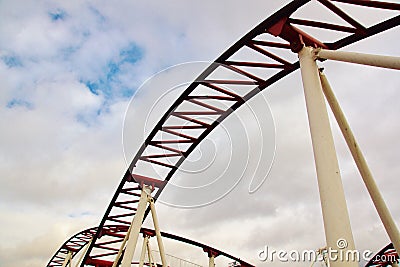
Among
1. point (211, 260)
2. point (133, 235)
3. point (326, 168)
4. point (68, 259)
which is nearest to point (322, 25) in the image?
point (326, 168)

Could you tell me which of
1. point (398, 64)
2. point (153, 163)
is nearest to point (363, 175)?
point (398, 64)

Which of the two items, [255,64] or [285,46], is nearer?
[285,46]

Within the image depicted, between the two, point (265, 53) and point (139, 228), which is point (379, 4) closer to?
point (265, 53)

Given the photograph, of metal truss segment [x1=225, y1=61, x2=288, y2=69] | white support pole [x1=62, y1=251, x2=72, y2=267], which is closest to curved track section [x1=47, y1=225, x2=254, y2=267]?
white support pole [x1=62, y1=251, x2=72, y2=267]

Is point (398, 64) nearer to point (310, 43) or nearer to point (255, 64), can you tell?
point (310, 43)

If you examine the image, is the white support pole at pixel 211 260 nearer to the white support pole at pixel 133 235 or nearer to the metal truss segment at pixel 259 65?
the white support pole at pixel 133 235

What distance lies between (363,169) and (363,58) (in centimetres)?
233

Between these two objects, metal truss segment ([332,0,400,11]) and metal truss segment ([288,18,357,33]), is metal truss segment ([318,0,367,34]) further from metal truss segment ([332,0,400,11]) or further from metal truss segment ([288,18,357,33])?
metal truss segment ([332,0,400,11])

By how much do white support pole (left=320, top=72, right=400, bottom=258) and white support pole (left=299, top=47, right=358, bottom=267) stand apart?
0.77m

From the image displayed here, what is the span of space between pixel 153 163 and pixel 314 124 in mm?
9517

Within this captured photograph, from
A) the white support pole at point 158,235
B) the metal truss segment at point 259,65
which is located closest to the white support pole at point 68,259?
the white support pole at point 158,235

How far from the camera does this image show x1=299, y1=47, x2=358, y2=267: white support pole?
17.2ft

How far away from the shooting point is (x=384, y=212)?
6.73 meters

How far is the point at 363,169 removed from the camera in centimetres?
693
